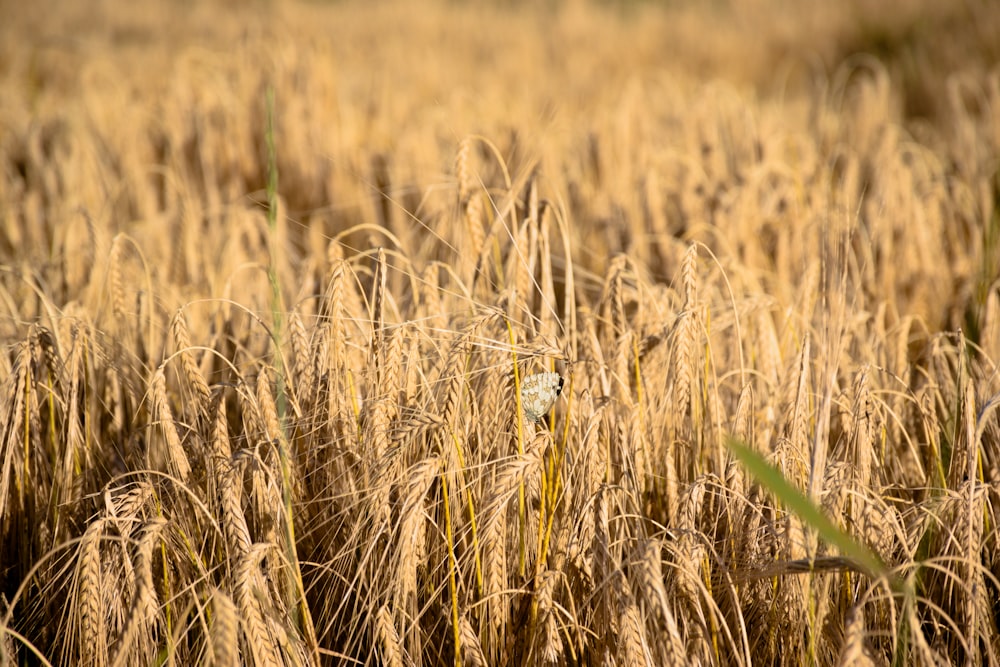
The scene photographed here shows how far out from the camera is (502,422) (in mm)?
1278

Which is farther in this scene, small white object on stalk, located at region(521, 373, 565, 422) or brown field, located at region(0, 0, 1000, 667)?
small white object on stalk, located at region(521, 373, 565, 422)

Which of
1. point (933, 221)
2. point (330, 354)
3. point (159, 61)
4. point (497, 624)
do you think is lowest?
point (497, 624)

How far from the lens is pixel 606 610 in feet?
3.73

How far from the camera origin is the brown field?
1.12 meters

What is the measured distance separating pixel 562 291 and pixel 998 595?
1.40 metres

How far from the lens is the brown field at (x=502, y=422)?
3.67 feet

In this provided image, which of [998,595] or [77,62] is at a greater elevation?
[77,62]

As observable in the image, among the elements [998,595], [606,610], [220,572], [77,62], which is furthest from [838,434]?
[77,62]

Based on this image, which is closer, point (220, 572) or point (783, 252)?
point (220, 572)

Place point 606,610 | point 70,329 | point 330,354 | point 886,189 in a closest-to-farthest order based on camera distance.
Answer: point 606,610 → point 330,354 → point 70,329 → point 886,189

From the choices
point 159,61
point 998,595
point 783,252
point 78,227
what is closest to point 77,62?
point 159,61

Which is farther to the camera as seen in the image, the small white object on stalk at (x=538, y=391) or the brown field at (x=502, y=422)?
the small white object on stalk at (x=538, y=391)

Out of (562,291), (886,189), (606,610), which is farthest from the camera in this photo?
(886,189)

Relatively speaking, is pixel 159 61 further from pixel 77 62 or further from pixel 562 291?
pixel 562 291
